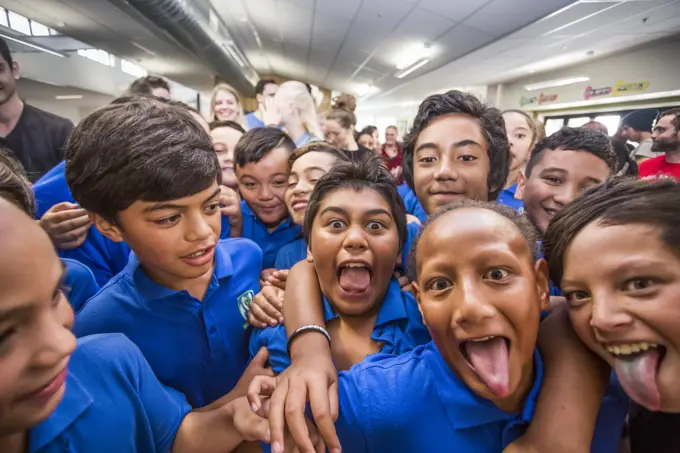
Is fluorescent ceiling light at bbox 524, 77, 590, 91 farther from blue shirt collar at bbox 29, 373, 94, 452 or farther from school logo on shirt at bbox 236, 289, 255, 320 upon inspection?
blue shirt collar at bbox 29, 373, 94, 452

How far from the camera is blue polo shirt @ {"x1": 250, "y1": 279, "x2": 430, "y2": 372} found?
0.93m

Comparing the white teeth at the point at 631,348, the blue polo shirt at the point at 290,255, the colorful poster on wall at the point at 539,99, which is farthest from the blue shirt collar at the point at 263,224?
the colorful poster on wall at the point at 539,99

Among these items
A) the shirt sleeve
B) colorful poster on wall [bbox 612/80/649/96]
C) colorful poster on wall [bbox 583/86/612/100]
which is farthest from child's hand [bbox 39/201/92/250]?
colorful poster on wall [bbox 583/86/612/100]

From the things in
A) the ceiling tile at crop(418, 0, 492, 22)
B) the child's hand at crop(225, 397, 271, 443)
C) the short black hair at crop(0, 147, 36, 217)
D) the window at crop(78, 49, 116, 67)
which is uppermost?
the ceiling tile at crop(418, 0, 492, 22)

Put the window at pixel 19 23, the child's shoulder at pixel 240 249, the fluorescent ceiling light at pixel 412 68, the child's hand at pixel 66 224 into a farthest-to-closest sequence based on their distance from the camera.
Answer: the fluorescent ceiling light at pixel 412 68
the window at pixel 19 23
the child's shoulder at pixel 240 249
the child's hand at pixel 66 224

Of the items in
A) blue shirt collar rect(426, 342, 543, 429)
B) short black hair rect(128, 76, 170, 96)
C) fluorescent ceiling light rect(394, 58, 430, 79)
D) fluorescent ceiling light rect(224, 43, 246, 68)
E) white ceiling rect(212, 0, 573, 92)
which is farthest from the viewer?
fluorescent ceiling light rect(224, 43, 246, 68)

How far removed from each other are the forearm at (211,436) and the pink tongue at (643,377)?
0.71 metres

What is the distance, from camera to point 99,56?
187 inches

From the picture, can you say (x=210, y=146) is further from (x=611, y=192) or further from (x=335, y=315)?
(x=611, y=192)

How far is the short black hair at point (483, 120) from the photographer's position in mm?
1251

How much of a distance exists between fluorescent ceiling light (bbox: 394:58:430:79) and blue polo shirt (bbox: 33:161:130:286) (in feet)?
23.1

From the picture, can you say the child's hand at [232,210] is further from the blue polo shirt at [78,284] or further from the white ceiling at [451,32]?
the white ceiling at [451,32]

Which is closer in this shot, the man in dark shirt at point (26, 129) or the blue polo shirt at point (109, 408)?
the blue polo shirt at point (109, 408)

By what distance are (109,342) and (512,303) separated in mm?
743
